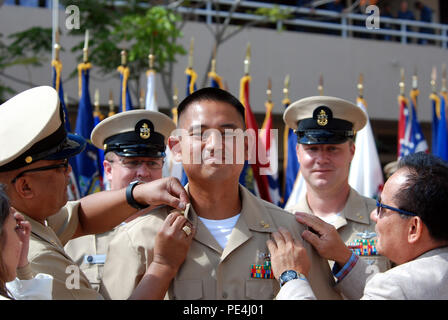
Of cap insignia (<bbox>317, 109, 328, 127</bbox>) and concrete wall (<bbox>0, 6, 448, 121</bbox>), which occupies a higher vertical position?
concrete wall (<bbox>0, 6, 448, 121</bbox>)

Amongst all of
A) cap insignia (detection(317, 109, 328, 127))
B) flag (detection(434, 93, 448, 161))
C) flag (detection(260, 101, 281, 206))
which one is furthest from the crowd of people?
flag (detection(434, 93, 448, 161))

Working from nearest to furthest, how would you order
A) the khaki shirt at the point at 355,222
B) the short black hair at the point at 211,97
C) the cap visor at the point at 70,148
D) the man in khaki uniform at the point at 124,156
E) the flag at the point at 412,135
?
the cap visor at the point at 70,148 < the short black hair at the point at 211,97 < the khaki shirt at the point at 355,222 < the man in khaki uniform at the point at 124,156 < the flag at the point at 412,135

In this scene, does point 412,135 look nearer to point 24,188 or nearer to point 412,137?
point 412,137

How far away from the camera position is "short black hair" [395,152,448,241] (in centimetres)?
216

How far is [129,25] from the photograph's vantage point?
8.87m

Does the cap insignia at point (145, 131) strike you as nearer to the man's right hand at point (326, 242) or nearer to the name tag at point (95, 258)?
the name tag at point (95, 258)

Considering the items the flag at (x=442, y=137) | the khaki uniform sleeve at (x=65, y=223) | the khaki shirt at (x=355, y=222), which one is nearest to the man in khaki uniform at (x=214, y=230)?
the khaki uniform sleeve at (x=65, y=223)

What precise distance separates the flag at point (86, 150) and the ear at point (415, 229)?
444cm

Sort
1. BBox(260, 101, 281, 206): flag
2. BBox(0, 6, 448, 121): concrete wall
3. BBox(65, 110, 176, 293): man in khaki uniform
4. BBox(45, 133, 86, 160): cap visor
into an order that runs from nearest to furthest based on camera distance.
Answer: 1. BBox(45, 133, 86, 160): cap visor
2. BBox(65, 110, 176, 293): man in khaki uniform
3. BBox(260, 101, 281, 206): flag
4. BBox(0, 6, 448, 121): concrete wall

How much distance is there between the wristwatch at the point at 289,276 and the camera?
2244mm

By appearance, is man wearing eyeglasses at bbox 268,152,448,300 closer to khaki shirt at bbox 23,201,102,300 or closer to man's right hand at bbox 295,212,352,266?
man's right hand at bbox 295,212,352,266

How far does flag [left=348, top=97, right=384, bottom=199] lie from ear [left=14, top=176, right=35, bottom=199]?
4.28 m

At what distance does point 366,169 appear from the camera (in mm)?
6215

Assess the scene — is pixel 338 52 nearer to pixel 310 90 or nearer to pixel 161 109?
pixel 310 90
